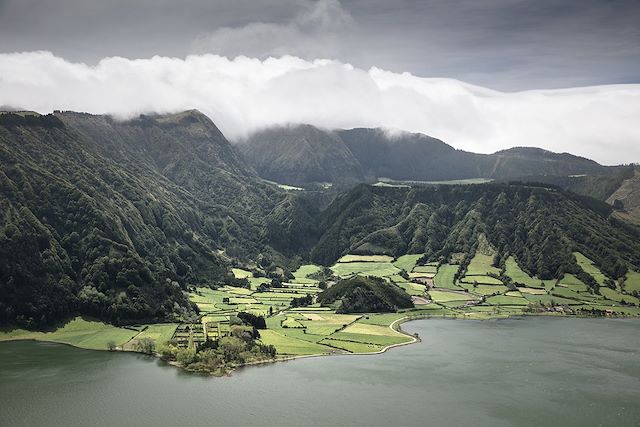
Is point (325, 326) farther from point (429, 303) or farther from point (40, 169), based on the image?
point (40, 169)

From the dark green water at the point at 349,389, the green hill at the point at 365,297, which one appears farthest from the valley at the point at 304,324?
the dark green water at the point at 349,389

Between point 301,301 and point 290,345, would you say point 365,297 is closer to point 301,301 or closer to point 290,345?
point 301,301

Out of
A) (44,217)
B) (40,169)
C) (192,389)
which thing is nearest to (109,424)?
(192,389)

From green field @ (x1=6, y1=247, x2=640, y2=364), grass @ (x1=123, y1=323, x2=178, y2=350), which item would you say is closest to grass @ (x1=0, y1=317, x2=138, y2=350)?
green field @ (x1=6, y1=247, x2=640, y2=364)

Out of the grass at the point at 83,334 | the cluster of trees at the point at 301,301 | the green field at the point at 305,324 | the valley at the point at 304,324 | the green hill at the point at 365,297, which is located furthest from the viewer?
the cluster of trees at the point at 301,301

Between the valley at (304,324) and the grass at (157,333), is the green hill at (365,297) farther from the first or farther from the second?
the grass at (157,333)

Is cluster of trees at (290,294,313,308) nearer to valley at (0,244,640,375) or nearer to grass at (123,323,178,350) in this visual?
valley at (0,244,640,375)
